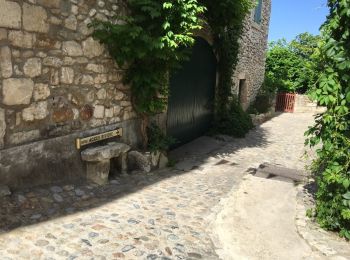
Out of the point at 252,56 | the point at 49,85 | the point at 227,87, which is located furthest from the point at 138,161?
the point at 252,56

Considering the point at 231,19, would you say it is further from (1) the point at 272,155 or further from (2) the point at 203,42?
(1) the point at 272,155

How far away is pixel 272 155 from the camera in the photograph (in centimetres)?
781

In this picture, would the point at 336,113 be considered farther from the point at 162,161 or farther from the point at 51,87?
the point at 51,87

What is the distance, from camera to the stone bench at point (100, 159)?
459 centimetres

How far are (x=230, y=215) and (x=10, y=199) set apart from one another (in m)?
2.49

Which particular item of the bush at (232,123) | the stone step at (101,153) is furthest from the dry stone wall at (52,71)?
the bush at (232,123)

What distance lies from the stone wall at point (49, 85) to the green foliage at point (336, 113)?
9.20ft

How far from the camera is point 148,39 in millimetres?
→ 4836

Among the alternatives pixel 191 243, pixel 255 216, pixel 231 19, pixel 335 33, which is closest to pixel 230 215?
pixel 255 216

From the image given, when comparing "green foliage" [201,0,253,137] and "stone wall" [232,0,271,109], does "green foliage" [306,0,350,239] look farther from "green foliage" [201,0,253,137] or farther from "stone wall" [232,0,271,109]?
"stone wall" [232,0,271,109]

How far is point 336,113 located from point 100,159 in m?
2.90

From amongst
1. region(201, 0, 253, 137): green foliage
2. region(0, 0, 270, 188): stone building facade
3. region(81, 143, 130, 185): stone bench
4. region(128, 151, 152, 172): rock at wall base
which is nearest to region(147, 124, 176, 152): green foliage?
region(128, 151, 152, 172): rock at wall base

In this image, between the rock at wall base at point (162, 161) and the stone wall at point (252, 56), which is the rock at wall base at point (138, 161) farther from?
the stone wall at point (252, 56)

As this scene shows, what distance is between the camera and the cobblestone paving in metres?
3.15
